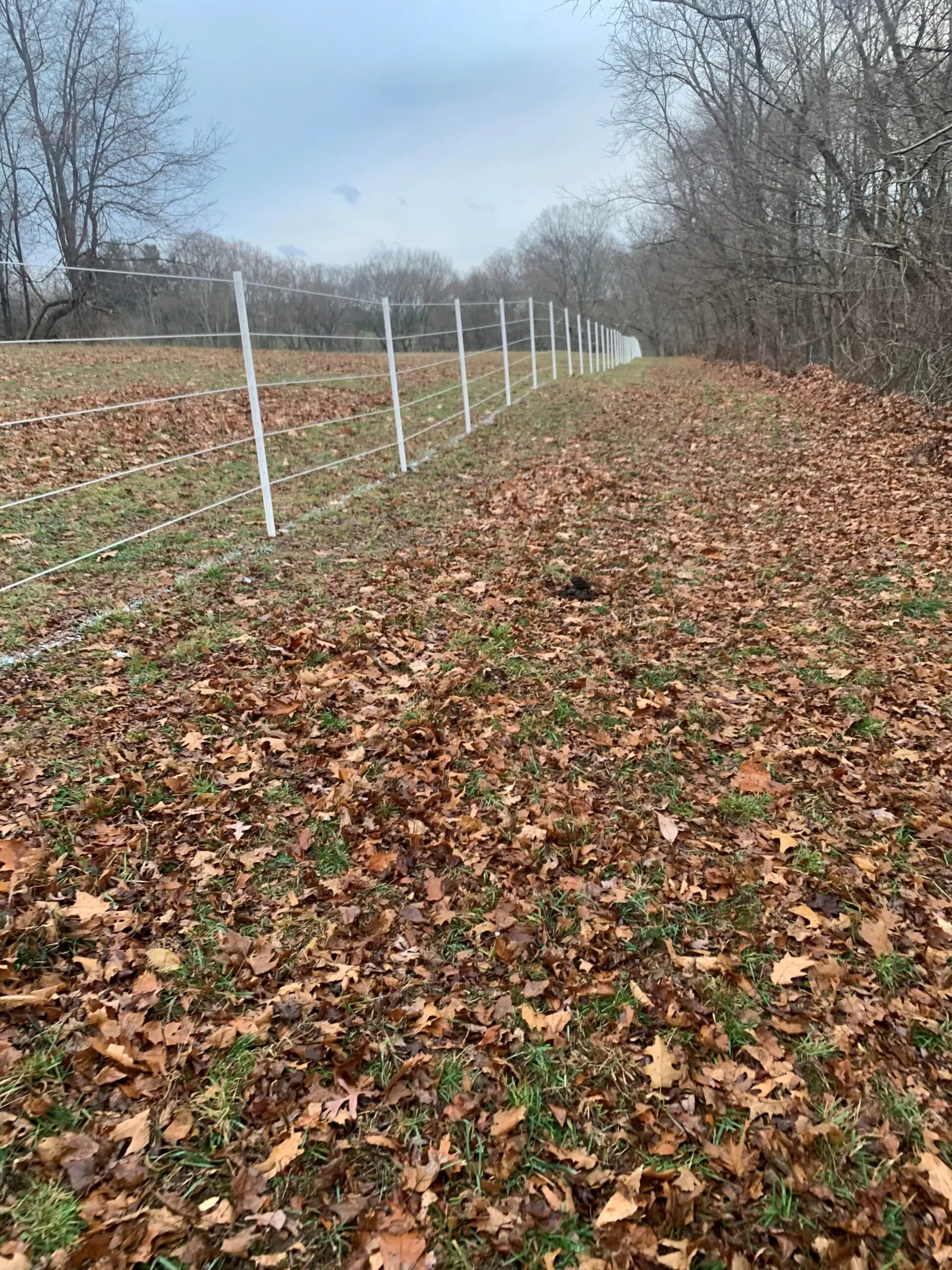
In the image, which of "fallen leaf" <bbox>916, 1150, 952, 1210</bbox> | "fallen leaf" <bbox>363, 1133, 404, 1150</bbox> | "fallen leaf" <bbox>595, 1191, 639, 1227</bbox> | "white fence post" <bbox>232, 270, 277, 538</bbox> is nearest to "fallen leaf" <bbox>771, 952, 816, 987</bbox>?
"fallen leaf" <bbox>916, 1150, 952, 1210</bbox>

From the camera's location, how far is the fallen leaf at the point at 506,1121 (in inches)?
82.4

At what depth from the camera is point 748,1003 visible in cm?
247

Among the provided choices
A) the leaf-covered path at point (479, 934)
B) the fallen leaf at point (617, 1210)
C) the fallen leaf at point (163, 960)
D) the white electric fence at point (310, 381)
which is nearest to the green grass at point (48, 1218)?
the leaf-covered path at point (479, 934)

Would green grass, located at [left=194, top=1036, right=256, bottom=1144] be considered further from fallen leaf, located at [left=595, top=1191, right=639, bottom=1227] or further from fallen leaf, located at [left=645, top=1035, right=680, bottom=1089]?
fallen leaf, located at [left=645, top=1035, right=680, bottom=1089]

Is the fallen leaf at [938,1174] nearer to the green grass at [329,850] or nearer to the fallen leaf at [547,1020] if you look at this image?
the fallen leaf at [547,1020]

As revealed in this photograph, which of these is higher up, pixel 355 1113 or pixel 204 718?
pixel 204 718

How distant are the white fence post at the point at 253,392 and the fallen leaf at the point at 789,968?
529 cm

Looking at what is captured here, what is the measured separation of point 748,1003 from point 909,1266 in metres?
0.75

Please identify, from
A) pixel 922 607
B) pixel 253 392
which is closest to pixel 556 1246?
pixel 922 607

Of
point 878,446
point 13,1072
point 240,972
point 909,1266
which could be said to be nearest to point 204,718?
point 240,972

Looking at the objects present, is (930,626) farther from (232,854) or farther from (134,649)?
(134,649)

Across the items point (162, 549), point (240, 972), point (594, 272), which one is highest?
point (594, 272)

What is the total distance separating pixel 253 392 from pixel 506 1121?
565 centimetres

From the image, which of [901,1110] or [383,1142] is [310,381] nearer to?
[383,1142]
